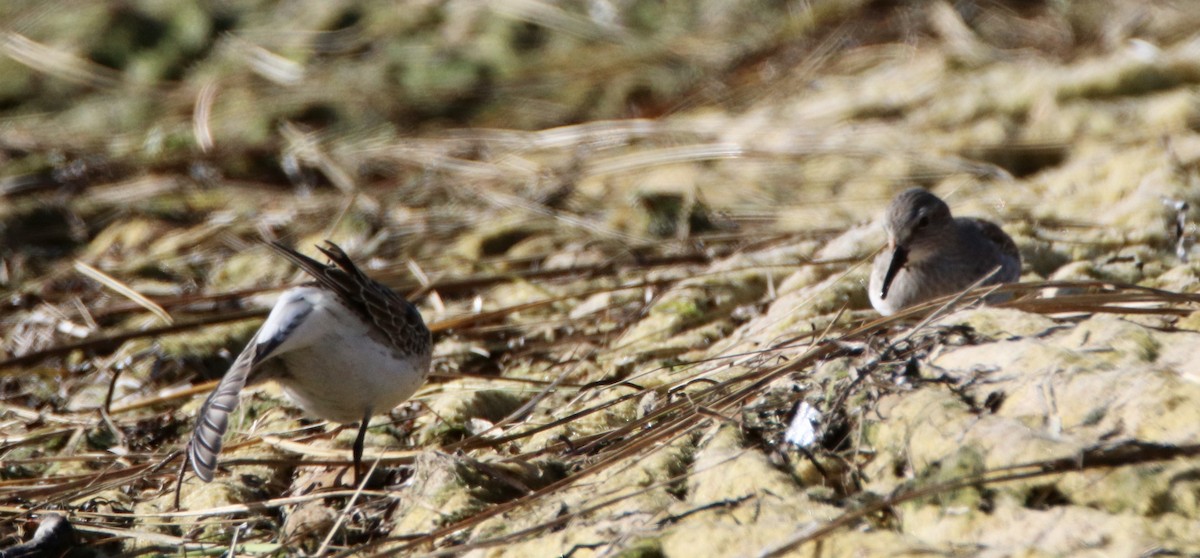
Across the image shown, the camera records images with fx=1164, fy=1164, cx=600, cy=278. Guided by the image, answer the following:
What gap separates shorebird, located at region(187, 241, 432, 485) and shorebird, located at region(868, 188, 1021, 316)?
5.71ft

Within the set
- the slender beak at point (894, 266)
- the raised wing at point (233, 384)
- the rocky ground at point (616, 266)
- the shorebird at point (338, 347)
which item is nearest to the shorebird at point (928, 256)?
the slender beak at point (894, 266)

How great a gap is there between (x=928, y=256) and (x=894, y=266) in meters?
0.29

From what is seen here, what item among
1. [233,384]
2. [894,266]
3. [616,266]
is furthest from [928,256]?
[233,384]

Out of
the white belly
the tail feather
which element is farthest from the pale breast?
the tail feather

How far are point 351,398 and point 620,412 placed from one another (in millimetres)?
822

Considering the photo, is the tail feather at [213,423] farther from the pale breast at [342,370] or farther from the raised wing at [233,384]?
the pale breast at [342,370]

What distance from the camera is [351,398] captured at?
355cm

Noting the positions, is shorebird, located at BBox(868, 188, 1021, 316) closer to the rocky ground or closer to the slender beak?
the slender beak

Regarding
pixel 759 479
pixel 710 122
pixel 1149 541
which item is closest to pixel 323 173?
pixel 710 122

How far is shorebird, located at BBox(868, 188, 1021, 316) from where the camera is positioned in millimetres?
4258

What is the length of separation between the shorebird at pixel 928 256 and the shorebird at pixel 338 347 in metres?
1.74

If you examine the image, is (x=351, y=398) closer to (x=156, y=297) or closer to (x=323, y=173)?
(x=156, y=297)

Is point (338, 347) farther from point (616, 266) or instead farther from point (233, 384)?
point (616, 266)

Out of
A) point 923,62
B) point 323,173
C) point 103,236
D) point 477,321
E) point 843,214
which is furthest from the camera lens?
point 923,62
